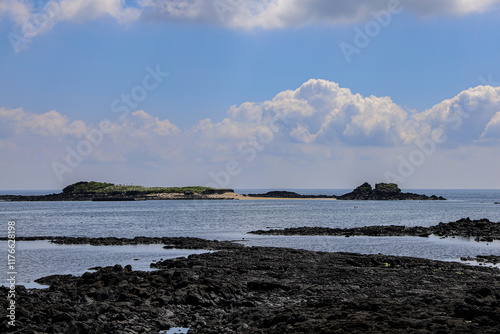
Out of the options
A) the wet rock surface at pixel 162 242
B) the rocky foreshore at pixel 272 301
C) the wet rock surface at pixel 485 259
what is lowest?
the wet rock surface at pixel 162 242

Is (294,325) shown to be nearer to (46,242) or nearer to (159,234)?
(46,242)

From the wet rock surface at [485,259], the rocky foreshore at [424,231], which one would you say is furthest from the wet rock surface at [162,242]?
the wet rock surface at [485,259]

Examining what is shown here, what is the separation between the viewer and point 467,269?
102 ft

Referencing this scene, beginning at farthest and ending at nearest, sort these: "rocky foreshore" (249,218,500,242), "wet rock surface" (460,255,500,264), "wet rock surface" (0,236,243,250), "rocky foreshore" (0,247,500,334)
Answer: "rocky foreshore" (249,218,500,242) → "wet rock surface" (0,236,243,250) → "wet rock surface" (460,255,500,264) → "rocky foreshore" (0,247,500,334)

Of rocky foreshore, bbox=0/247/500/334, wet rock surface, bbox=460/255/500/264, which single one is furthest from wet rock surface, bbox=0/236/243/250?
wet rock surface, bbox=460/255/500/264

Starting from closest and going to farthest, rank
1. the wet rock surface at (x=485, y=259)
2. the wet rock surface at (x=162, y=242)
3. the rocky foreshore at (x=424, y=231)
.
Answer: the wet rock surface at (x=485, y=259) → the wet rock surface at (x=162, y=242) → the rocky foreshore at (x=424, y=231)

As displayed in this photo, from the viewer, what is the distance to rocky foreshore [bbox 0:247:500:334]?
16.8 meters

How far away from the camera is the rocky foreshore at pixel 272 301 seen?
Answer: 55.2 ft

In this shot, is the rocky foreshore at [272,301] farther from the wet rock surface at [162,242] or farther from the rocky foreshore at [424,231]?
the rocky foreshore at [424,231]

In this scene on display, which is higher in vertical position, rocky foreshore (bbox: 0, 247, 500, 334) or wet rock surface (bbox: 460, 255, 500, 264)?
rocky foreshore (bbox: 0, 247, 500, 334)

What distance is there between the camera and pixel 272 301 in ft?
72.0

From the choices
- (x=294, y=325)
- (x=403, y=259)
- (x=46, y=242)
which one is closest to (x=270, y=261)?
(x=403, y=259)

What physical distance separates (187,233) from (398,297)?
45.0m

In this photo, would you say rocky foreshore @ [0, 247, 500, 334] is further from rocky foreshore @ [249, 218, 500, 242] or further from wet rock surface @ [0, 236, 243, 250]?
rocky foreshore @ [249, 218, 500, 242]
